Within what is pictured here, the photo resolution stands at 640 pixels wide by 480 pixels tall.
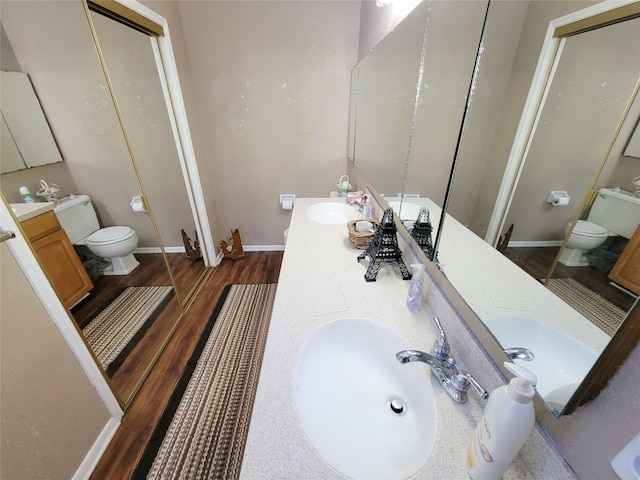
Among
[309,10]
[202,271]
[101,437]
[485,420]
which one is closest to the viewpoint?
[485,420]

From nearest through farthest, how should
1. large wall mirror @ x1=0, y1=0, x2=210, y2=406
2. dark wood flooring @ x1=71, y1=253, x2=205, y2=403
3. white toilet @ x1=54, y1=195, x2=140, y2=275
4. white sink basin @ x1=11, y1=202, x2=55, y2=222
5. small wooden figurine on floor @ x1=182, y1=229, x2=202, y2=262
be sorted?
white sink basin @ x1=11, y1=202, x2=55, y2=222
large wall mirror @ x1=0, y1=0, x2=210, y2=406
white toilet @ x1=54, y1=195, x2=140, y2=275
dark wood flooring @ x1=71, y1=253, x2=205, y2=403
small wooden figurine on floor @ x1=182, y1=229, x2=202, y2=262

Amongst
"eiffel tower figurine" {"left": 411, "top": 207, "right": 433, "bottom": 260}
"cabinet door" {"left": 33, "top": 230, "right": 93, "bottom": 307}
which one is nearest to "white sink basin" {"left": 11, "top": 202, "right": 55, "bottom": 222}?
"cabinet door" {"left": 33, "top": 230, "right": 93, "bottom": 307}

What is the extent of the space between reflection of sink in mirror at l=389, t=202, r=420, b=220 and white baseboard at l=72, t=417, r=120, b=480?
72.9 inches

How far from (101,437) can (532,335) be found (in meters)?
1.86

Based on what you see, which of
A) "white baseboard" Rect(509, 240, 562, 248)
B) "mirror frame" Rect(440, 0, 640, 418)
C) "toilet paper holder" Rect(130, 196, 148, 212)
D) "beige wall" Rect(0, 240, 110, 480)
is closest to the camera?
"mirror frame" Rect(440, 0, 640, 418)

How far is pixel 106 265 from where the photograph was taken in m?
1.94

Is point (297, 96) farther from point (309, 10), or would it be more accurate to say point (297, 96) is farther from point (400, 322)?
point (400, 322)

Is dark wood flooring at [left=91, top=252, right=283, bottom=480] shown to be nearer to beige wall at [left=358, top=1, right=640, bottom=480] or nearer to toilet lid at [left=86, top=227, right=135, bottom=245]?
toilet lid at [left=86, top=227, right=135, bottom=245]

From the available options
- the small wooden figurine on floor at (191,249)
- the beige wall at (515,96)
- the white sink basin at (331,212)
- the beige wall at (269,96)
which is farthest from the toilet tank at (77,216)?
the beige wall at (515,96)

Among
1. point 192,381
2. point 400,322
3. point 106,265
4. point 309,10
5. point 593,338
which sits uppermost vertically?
point 309,10

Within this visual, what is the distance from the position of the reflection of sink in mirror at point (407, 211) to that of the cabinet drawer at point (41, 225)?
1652 millimetres

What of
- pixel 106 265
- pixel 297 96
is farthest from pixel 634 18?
pixel 106 265

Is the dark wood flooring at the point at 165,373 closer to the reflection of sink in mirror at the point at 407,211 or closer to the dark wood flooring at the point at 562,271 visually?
the reflection of sink in mirror at the point at 407,211

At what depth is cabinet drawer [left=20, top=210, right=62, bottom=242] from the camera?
3.53 ft
